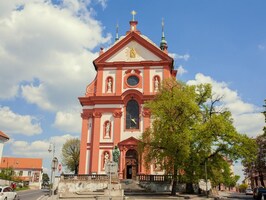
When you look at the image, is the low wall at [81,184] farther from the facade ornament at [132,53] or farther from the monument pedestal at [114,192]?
Result: the facade ornament at [132,53]

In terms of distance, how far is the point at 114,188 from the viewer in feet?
70.9

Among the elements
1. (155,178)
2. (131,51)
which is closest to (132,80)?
(131,51)

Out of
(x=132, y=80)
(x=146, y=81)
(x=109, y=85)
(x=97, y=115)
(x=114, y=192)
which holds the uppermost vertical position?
(x=132, y=80)

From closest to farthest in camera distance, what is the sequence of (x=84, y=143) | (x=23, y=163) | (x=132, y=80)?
1. (x=84, y=143)
2. (x=132, y=80)
3. (x=23, y=163)

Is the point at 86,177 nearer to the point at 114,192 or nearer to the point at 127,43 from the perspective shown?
the point at 114,192

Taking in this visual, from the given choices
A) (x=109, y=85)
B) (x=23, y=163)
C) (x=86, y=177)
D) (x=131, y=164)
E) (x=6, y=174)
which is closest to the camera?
(x=86, y=177)

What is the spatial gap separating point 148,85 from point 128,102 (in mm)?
3582

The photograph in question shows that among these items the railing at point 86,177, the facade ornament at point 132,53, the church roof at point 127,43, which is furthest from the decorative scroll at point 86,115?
the railing at point 86,177

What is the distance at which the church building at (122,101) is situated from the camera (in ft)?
125

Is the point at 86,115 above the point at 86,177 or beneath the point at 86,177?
above

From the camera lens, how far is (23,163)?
315ft

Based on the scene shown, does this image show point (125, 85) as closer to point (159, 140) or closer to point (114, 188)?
point (159, 140)

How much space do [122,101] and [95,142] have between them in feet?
21.4

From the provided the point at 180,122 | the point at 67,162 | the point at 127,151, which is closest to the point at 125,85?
the point at 127,151
